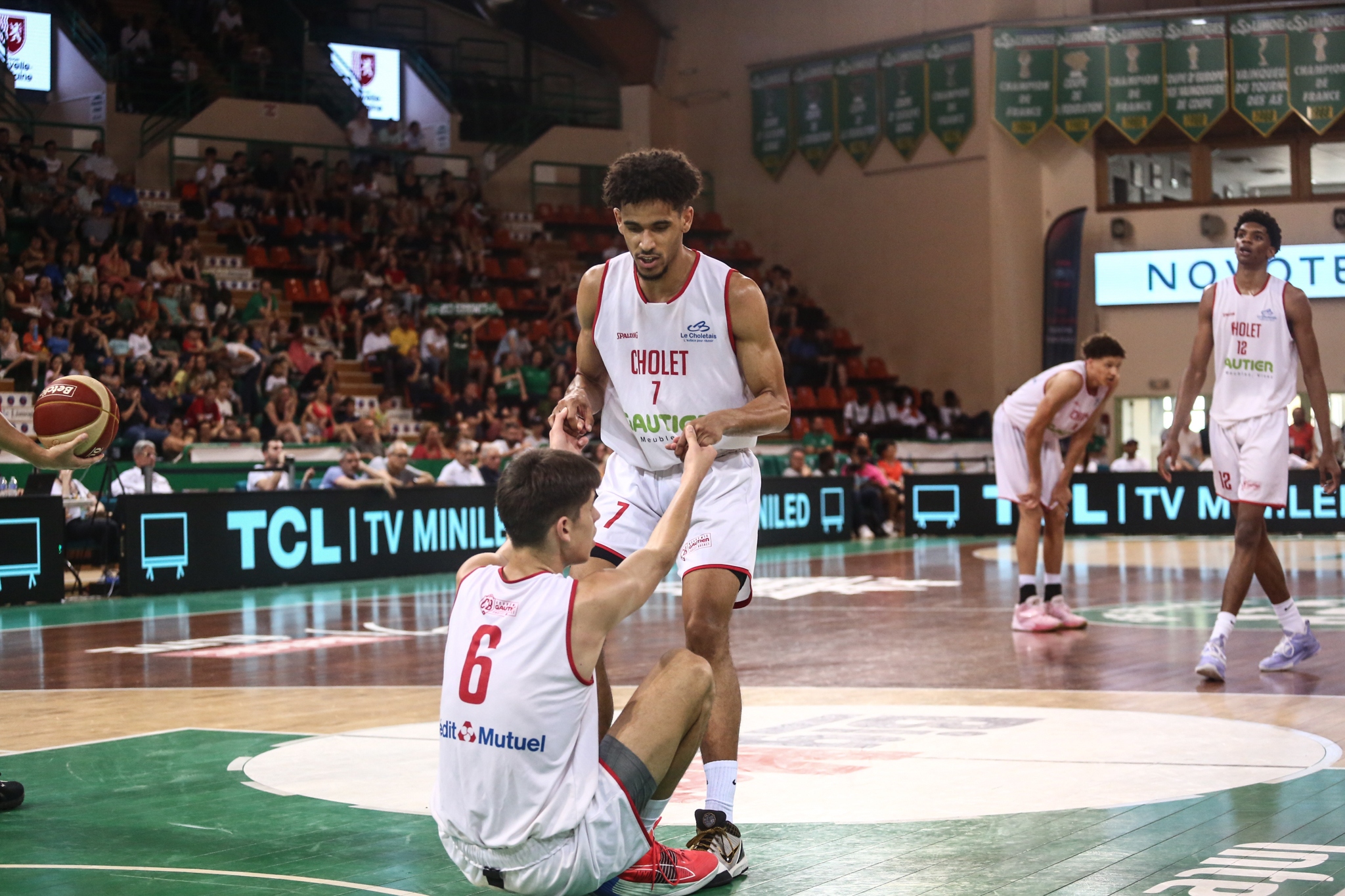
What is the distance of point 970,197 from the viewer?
2791 centimetres

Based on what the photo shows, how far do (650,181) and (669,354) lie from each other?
575mm

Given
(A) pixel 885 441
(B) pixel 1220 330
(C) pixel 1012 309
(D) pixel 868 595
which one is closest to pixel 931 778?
(B) pixel 1220 330

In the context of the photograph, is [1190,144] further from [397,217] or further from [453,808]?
[453,808]

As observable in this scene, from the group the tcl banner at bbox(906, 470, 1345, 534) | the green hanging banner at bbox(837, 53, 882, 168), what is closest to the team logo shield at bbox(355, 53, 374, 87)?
the green hanging banner at bbox(837, 53, 882, 168)

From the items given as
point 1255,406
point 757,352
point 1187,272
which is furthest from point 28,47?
point 757,352

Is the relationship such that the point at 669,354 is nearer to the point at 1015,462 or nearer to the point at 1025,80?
the point at 1015,462

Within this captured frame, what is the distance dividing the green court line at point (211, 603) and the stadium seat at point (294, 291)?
27.0ft

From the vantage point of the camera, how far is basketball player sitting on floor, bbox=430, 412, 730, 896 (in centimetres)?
365

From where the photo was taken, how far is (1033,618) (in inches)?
400

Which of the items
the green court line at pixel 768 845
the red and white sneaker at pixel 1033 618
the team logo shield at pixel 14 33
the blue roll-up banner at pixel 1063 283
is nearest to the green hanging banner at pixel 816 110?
the blue roll-up banner at pixel 1063 283

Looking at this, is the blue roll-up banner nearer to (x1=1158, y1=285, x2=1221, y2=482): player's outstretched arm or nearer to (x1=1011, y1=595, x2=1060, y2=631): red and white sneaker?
(x1=1011, y1=595, x2=1060, y2=631): red and white sneaker

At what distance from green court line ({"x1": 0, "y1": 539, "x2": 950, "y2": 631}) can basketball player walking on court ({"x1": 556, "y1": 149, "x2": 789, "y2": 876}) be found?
8.11m

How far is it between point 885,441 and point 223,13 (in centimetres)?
1393

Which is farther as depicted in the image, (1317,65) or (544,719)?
(1317,65)
